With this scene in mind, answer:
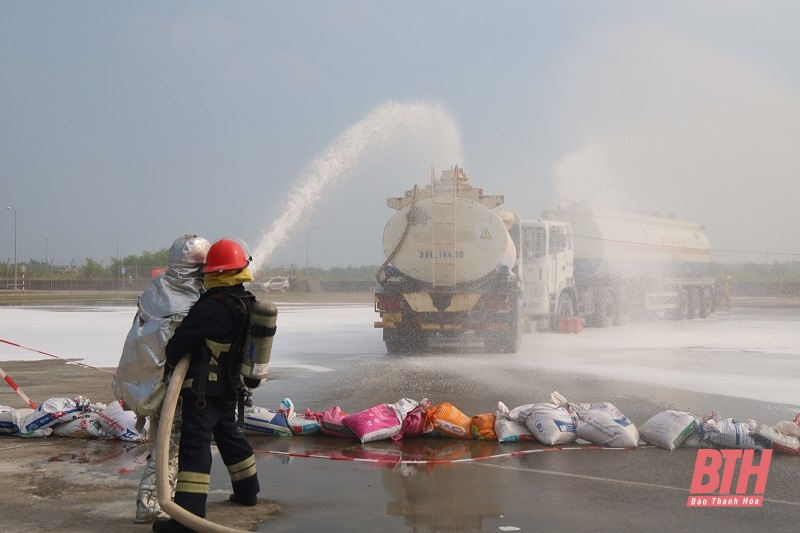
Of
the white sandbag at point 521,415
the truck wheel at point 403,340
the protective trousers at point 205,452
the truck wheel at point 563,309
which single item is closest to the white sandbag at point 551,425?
the white sandbag at point 521,415

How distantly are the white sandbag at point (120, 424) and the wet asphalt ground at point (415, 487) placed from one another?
10cm

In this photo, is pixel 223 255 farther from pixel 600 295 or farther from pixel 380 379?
pixel 600 295

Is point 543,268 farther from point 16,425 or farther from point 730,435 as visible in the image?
point 16,425

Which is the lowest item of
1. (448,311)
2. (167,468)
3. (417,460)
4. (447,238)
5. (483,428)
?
(417,460)

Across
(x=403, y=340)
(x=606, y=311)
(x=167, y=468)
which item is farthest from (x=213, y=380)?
(x=606, y=311)

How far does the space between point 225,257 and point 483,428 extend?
10.3 feet

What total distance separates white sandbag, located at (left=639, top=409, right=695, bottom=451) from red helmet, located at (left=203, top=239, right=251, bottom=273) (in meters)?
3.75

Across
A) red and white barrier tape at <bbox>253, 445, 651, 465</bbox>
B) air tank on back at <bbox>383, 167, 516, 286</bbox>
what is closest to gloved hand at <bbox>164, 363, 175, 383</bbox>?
red and white barrier tape at <bbox>253, 445, 651, 465</bbox>

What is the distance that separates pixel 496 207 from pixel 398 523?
11.0 m

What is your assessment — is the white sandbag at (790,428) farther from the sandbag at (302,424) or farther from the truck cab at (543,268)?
the truck cab at (543,268)

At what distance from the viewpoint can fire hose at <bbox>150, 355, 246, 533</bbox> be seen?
421 cm

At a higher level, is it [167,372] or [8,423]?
[167,372]

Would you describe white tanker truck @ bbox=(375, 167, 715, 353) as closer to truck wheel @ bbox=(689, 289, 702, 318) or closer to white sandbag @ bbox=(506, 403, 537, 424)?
white sandbag @ bbox=(506, 403, 537, 424)

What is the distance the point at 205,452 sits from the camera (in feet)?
14.9
